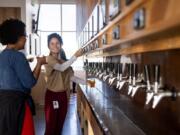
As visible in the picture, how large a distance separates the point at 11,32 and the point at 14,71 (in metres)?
0.38

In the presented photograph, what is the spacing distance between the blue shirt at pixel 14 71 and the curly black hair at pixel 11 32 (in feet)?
0.48

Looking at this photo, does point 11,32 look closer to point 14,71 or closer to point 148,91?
point 14,71

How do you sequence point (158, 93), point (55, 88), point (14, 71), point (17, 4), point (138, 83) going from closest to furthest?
point (158, 93)
point (138, 83)
point (14, 71)
point (55, 88)
point (17, 4)

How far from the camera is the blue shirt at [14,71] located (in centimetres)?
308

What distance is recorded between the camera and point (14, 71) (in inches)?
122

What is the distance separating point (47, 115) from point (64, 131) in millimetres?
1480

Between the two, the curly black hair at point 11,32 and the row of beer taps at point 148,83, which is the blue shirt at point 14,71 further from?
the row of beer taps at point 148,83

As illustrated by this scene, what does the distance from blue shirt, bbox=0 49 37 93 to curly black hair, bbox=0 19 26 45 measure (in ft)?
0.48

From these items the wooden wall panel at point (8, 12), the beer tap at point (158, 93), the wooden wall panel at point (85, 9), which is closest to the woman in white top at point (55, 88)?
the wooden wall panel at point (85, 9)

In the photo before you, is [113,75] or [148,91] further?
[113,75]

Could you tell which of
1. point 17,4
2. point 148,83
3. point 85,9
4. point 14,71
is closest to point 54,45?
point 14,71

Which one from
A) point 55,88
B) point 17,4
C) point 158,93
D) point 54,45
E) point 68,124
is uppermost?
point 17,4

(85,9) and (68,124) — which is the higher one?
(85,9)

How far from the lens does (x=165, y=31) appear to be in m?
1.17
